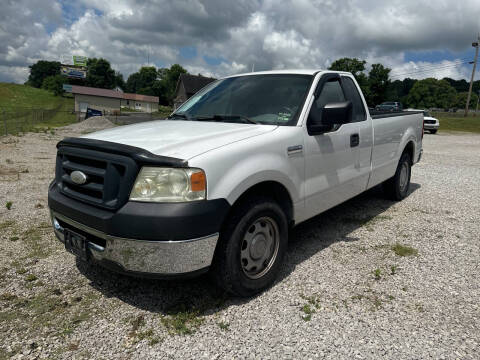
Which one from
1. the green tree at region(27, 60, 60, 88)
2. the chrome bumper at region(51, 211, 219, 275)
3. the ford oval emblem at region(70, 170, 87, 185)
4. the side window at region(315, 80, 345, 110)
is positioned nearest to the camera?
the chrome bumper at region(51, 211, 219, 275)

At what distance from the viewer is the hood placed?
2.48 m

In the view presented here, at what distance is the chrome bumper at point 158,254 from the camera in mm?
2328

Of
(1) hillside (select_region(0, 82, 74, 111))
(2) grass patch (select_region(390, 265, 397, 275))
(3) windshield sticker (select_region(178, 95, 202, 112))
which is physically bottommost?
(2) grass patch (select_region(390, 265, 397, 275))

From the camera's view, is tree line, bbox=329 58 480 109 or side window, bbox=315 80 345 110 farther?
tree line, bbox=329 58 480 109

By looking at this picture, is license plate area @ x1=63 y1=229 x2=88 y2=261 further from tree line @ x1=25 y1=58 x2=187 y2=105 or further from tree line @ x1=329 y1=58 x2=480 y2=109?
tree line @ x1=25 y1=58 x2=187 y2=105

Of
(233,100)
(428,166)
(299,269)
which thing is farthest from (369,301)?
(428,166)

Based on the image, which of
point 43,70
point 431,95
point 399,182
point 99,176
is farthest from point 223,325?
point 43,70

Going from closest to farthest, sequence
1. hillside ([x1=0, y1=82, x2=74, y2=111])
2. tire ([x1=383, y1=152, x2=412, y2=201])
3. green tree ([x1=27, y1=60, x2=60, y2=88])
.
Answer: tire ([x1=383, y1=152, x2=412, y2=201]) < hillside ([x1=0, y1=82, x2=74, y2=111]) < green tree ([x1=27, y1=60, x2=60, y2=88])

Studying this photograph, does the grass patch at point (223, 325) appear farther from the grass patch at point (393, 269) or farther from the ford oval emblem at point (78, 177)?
the grass patch at point (393, 269)

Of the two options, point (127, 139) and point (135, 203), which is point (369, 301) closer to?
point (135, 203)

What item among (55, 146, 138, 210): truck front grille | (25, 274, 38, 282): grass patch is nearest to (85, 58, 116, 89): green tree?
(25, 274, 38, 282): grass patch

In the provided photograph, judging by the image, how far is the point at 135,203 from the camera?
91.9 inches

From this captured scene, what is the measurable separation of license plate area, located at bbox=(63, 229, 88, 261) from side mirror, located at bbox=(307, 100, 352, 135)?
6.99 ft

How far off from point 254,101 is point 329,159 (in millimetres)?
964
